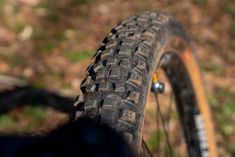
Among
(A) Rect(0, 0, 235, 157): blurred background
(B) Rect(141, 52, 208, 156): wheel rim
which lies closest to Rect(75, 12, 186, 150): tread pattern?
(B) Rect(141, 52, 208, 156): wheel rim

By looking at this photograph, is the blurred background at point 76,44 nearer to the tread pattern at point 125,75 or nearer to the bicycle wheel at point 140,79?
the bicycle wheel at point 140,79

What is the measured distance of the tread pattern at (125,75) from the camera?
176cm

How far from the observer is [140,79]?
202 cm

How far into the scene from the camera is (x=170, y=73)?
304 cm

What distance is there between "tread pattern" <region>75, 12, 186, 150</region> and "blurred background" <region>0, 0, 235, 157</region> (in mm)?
1449

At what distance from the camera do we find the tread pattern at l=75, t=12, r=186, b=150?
1.76m

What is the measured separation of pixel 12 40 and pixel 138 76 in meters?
2.94

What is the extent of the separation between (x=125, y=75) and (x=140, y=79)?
67 millimetres

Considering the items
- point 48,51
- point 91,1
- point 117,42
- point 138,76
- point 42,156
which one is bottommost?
point 42,156

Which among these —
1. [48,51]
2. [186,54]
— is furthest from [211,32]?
[186,54]

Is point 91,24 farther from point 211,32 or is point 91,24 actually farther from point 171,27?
point 171,27

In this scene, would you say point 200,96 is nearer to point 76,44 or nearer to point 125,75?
point 125,75

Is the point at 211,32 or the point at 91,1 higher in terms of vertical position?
the point at 91,1

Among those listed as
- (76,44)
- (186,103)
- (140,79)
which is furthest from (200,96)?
(76,44)
